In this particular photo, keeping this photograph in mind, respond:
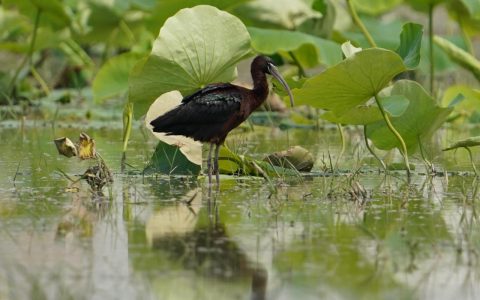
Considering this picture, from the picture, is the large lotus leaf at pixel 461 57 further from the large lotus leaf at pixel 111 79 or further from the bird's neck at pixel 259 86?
the large lotus leaf at pixel 111 79

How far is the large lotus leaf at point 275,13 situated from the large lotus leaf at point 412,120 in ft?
9.83

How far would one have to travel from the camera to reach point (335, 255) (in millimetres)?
4590

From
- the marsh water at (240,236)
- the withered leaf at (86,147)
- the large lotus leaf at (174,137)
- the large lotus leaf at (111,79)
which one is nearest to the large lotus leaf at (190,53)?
the large lotus leaf at (174,137)

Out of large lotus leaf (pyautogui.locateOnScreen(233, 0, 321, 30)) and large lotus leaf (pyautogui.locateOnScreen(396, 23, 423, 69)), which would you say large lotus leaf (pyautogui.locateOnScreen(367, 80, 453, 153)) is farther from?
large lotus leaf (pyautogui.locateOnScreen(233, 0, 321, 30))

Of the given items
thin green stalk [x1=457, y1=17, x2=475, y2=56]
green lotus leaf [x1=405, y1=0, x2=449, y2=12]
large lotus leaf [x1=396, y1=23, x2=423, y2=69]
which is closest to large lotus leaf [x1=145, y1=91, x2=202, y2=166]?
large lotus leaf [x1=396, y1=23, x2=423, y2=69]

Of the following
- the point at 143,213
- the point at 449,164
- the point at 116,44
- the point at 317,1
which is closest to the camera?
the point at 143,213

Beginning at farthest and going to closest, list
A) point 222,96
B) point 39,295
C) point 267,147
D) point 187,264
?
point 267,147
point 222,96
point 187,264
point 39,295

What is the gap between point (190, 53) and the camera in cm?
684

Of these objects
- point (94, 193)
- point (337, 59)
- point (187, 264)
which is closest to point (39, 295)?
point (187, 264)

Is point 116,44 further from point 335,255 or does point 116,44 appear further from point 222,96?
point 335,255

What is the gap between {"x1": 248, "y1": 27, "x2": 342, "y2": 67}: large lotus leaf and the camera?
29.0 feet

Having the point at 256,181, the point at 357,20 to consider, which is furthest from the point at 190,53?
the point at 357,20

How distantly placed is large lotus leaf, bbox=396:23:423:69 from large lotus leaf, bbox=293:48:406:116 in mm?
297

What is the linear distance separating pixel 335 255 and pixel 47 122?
5788mm
